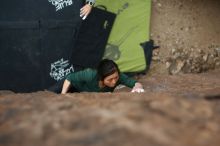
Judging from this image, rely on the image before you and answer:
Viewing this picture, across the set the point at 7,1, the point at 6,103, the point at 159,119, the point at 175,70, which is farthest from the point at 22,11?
the point at 159,119

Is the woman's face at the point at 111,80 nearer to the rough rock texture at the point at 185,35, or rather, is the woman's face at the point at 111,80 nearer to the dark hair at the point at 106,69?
the dark hair at the point at 106,69

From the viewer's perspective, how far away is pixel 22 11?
4465mm

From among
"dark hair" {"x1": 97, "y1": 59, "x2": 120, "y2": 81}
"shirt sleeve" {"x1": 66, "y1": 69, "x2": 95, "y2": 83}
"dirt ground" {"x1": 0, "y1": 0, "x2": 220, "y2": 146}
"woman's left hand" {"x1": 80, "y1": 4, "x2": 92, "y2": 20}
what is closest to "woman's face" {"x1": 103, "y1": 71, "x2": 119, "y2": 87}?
"dark hair" {"x1": 97, "y1": 59, "x2": 120, "y2": 81}

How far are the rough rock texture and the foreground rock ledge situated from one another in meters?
4.71

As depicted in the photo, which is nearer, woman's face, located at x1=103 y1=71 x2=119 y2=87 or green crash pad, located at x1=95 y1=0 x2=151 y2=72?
woman's face, located at x1=103 y1=71 x2=119 y2=87

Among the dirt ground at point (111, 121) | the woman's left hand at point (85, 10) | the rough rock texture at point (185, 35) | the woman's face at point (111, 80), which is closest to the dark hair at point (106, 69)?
the woman's face at point (111, 80)

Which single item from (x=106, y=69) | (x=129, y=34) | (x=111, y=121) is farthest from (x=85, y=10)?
(x=111, y=121)

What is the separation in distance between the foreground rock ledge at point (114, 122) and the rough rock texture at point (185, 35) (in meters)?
4.71

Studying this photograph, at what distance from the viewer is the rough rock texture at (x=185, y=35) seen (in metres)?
5.60

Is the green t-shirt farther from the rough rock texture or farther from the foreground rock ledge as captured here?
the rough rock texture

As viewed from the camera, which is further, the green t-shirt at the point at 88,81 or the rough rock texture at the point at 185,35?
the rough rock texture at the point at 185,35

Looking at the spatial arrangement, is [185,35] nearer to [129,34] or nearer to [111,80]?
[129,34]

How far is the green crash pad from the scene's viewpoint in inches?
204

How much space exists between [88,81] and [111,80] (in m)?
0.20
